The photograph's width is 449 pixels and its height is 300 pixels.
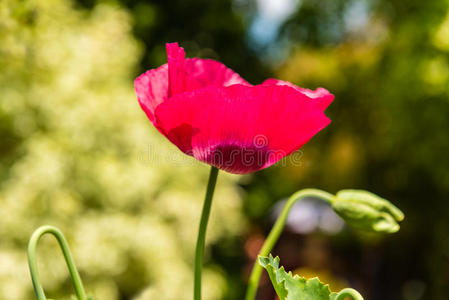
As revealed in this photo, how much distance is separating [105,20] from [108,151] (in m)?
0.82

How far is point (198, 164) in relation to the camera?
363cm

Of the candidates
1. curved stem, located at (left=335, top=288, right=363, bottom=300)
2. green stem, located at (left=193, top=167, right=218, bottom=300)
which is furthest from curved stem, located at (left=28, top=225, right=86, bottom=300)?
curved stem, located at (left=335, top=288, right=363, bottom=300)

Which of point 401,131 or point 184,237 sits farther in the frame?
point 401,131

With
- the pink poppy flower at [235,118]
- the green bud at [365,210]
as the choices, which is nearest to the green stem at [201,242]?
the pink poppy flower at [235,118]

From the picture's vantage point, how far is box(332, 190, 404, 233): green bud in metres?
0.49

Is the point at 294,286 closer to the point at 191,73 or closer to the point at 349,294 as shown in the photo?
the point at 349,294

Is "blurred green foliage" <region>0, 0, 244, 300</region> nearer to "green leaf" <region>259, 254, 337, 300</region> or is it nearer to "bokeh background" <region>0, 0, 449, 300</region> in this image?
"bokeh background" <region>0, 0, 449, 300</region>

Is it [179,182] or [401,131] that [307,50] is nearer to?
[401,131]

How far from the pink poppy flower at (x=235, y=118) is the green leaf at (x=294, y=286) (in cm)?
9

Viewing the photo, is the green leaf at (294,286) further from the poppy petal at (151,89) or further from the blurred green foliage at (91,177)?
the blurred green foliage at (91,177)

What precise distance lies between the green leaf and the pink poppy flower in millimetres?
86

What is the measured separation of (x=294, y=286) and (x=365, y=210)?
140mm

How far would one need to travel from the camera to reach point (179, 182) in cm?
351

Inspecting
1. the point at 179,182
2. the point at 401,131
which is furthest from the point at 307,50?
the point at 179,182
